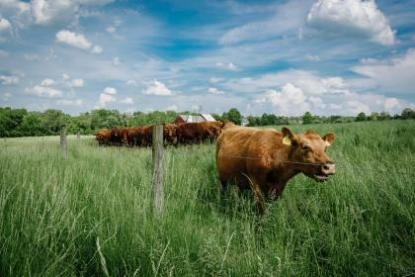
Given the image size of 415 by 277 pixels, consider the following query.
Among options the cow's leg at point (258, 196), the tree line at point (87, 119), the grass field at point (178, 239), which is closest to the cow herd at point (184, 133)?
the cow's leg at point (258, 196)

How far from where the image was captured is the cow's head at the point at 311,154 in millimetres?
4016

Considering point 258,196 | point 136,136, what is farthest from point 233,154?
point 136,136

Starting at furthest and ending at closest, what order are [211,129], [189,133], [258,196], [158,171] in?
[189,133], [211,129], [258,196], [158,171]

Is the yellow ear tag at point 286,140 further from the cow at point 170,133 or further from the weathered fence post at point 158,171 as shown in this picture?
the cow at point 170,133

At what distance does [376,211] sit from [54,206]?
11.1ft

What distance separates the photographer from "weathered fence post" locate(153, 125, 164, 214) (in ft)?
12.4

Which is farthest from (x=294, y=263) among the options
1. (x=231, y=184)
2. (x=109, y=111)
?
(x=109, y=111)

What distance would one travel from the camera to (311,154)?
14.1 feet

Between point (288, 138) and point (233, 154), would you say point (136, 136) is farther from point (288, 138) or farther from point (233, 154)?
point (288, 138)

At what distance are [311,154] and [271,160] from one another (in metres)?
0.74

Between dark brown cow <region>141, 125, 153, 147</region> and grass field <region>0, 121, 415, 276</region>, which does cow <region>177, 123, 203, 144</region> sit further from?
grass field <region>0, 121, 415, 276</region>

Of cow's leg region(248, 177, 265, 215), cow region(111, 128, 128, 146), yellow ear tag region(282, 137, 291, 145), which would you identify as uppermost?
yellow ear tag region(282, 137, 291, 145)

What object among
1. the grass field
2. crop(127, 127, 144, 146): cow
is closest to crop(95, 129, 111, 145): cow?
crop(127, 127, 144, 146): cow

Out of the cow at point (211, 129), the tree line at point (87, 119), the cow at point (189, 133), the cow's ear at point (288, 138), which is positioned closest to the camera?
the cow's ear at point (288, 138)
